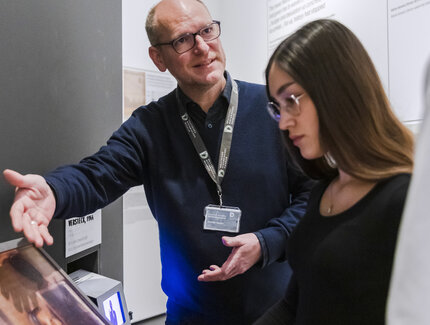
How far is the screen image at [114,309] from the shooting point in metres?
1.19

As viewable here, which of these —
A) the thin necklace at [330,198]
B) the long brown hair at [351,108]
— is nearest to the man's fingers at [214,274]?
the thin necklace at [330,198]

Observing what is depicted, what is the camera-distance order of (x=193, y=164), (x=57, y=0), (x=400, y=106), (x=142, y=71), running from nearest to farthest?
(x=57, y=0) < (x=193, y=164) < (x=400, y=106) < (x=142, y=71)

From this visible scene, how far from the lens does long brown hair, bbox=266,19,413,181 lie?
0.75m

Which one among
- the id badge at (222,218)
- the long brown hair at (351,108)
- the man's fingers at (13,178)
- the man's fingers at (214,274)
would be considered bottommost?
the man's fingers at (214,274)

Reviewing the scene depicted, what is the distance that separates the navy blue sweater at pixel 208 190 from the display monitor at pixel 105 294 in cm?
18

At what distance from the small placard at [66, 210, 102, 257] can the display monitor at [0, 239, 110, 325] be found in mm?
330

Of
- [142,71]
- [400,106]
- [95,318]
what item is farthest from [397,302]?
[142,71]

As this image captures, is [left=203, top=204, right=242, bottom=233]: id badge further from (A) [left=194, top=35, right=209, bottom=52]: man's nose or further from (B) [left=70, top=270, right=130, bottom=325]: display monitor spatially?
(A) [left=194, top=35, right=209, bottom=52]: man's nose

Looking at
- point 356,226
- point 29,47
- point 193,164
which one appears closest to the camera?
point 356,226

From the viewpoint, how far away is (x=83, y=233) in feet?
4.24

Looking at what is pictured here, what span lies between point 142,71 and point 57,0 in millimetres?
1738

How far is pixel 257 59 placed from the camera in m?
2.94

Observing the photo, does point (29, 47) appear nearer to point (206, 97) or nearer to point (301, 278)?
point (206, 97)

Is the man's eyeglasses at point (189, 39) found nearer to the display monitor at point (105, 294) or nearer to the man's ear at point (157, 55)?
the man's ear at point (157, 55)
